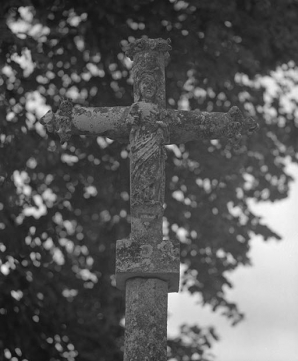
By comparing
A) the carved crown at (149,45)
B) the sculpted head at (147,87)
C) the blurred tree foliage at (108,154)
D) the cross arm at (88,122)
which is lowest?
the cross arm at (88,122)

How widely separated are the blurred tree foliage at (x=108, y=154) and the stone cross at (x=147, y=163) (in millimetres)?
5177

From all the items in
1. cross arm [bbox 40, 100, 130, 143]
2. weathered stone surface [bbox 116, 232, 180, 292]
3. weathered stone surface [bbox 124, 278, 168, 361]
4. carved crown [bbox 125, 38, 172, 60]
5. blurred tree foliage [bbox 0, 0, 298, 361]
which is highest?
blurred tree foliage [bbox 0, 0, 298, 361]

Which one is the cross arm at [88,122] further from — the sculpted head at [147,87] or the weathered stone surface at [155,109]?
the sculpted head at [147,87]

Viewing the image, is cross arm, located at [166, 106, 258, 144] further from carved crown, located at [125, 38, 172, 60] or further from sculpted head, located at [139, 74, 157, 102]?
carved crown, located at [125, 38, 172, 60]

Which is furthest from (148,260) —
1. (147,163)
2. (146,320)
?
(147,163)

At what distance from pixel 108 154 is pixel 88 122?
557 cm

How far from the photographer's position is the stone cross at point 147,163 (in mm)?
6867

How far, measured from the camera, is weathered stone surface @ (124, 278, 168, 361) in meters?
6.76

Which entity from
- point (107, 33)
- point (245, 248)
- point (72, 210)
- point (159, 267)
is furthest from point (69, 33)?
point (159, 267)

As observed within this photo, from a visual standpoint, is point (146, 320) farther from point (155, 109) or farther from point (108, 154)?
point (108, 154)

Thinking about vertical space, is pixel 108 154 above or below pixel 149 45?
above

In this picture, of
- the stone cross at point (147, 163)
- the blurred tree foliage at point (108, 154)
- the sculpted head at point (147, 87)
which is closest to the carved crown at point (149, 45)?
the stone cross at point (147, 163)

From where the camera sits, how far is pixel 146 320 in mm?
6844

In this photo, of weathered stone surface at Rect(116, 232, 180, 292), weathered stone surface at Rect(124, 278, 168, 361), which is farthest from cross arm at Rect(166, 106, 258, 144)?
weathered stone surface at Rect(124, 278, 168, 361)
